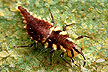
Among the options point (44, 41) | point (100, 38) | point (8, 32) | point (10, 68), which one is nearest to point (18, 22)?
point (8, 32)

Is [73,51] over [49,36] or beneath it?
beneath

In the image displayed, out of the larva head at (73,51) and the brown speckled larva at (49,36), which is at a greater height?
the brown speckled larva at (49,36)

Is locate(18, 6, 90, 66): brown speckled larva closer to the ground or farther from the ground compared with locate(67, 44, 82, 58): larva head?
farther from the ground

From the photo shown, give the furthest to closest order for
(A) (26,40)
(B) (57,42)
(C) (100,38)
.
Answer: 1. (C) (100,38)
2. (A) (26,40)
3. (B) (57,42)

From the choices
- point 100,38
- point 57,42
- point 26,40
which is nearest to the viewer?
point 57,42

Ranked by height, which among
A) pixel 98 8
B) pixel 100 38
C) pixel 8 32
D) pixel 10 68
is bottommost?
pixel 10 68

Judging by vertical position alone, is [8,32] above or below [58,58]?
above

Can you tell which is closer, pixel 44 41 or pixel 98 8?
pixel 44 41

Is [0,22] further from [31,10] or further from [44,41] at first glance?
[44,41]
